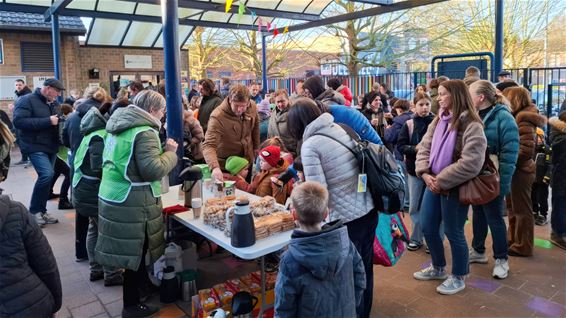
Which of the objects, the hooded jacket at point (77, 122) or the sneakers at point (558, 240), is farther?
the hooded jacket at point (77, 122)

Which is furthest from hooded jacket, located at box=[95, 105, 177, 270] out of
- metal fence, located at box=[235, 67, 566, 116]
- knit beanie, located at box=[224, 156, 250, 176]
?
metal fence, located at box=[235, 67, 566, 116]

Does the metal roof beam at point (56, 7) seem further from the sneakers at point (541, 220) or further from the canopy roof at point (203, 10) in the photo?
the sneakers at point (541, 220)

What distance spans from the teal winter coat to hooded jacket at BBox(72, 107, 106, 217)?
324 centimetres

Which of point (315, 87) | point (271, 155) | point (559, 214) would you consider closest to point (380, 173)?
point (271, 155)

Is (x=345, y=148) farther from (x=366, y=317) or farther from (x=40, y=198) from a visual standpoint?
(x=40, y=198)

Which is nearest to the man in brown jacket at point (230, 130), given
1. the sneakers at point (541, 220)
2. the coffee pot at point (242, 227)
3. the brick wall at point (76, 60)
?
the coffee pot at point (242, 227)

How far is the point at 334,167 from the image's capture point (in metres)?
2.64

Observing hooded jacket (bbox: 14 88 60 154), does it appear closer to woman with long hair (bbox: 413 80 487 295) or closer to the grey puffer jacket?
the grey puffer jacket

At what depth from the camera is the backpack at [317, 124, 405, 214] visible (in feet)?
8.82

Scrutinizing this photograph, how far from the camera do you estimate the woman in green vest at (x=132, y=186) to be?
3.02m

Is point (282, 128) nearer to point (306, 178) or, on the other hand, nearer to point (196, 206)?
point (196, 206)

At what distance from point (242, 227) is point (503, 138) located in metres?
2.40

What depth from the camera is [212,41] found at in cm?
2233

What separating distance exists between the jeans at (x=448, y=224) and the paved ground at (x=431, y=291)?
0.29 m
